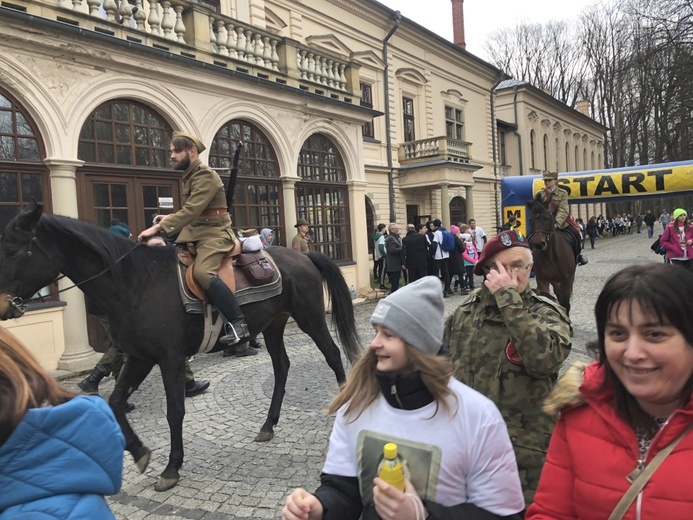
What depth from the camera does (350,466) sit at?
1648 mm

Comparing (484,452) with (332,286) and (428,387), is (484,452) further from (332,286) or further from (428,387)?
(332,286)

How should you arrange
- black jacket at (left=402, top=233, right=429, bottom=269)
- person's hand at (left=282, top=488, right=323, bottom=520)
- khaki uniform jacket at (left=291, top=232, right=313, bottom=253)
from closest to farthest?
person's hand at (left=282, top=488, right=323, bottom=520)
khaki uniform jacket at (left=291, top=232, right=313, bottom=253)
black jacket at (left=402, top=233, right=429, bottom=269)

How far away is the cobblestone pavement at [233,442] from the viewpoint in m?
3.54

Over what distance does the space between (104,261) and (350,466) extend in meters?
3.12

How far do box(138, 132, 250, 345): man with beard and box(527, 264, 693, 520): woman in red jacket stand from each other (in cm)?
326

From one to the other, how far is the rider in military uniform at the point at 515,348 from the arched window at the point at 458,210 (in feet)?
70.5

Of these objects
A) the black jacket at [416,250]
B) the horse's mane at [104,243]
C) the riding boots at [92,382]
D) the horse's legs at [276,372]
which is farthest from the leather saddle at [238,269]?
the black jacket at [416,250]

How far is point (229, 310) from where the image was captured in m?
4.30

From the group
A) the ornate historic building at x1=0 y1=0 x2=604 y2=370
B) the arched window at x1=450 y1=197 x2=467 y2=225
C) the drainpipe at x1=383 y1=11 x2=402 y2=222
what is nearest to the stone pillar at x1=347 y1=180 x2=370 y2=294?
the ornate historic building at x1=0 y1=0 x2=604 y2=370

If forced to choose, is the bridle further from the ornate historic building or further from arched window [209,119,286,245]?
arched window [209,119,286,245]

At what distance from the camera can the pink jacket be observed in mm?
8906

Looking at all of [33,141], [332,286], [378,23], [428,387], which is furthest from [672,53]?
[428,387]

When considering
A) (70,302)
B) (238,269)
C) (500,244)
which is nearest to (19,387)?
(500,244)

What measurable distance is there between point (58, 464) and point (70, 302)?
22.7 ft
